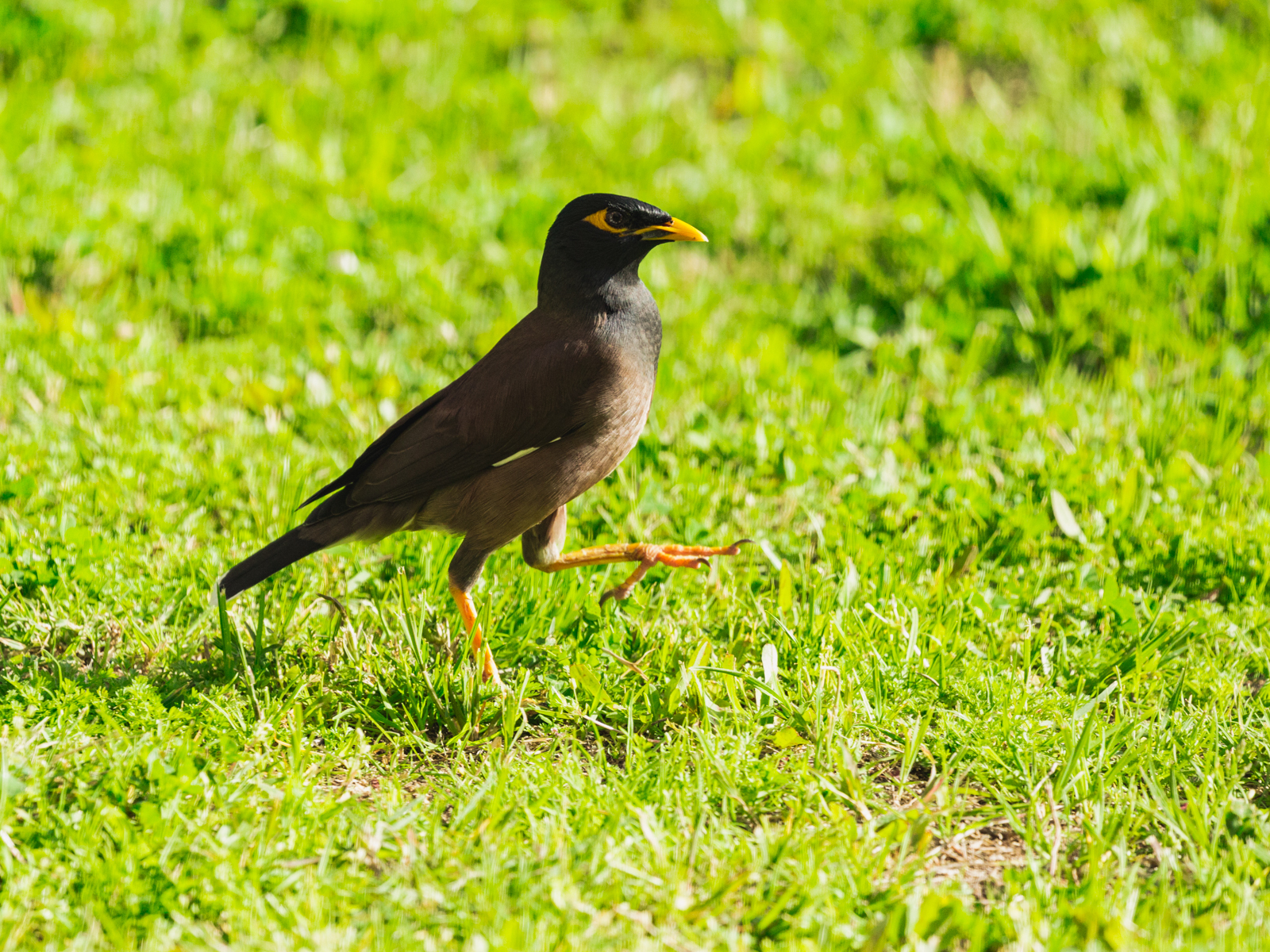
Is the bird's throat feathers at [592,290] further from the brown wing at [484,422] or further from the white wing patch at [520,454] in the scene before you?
the white wing patch at [520,454]

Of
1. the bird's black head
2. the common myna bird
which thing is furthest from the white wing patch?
the bird's black head

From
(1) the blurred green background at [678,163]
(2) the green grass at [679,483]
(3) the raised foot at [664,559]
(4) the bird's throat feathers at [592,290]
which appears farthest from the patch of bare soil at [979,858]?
(1) the blurred green background at [678,163]

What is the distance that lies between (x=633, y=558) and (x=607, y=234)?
119cm

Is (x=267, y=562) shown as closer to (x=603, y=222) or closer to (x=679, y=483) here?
(x=603, y=222)

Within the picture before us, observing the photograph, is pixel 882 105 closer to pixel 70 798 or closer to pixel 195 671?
pixel 195 671

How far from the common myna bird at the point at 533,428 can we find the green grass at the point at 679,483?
0.90 ft

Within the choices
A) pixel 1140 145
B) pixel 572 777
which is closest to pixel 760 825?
pixel 572 777

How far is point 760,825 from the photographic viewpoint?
3.45 metres

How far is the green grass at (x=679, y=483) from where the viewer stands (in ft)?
10.5

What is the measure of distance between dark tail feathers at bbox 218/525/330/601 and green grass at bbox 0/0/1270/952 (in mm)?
180

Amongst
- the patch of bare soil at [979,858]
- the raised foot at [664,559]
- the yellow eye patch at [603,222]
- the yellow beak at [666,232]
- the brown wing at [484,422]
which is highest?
the yellow eye patch at [603,222]

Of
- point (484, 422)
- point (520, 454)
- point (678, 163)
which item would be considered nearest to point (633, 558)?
point (520, 454)

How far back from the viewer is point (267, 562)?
161 inches

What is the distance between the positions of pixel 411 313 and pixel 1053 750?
4369 millimetres
